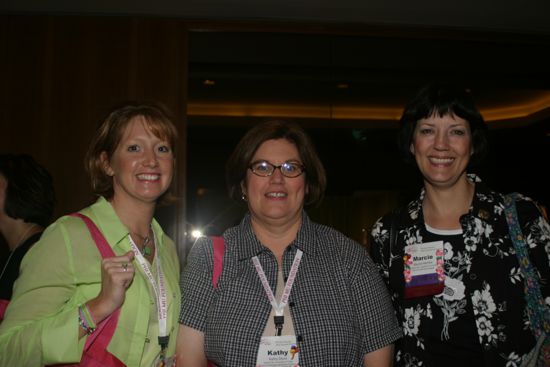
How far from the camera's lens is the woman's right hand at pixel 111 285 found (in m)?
1.48

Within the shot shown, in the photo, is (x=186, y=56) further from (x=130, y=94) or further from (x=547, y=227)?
(x=547, y=227)

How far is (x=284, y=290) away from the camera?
183 centimetres

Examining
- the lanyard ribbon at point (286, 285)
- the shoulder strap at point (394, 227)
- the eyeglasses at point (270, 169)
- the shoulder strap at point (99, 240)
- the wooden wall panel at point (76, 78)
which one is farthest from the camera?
the wooden wall panel at point (76, 78)

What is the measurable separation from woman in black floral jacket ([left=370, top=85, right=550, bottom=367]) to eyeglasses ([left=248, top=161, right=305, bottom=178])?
0.61m

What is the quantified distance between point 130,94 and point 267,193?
10.5ft

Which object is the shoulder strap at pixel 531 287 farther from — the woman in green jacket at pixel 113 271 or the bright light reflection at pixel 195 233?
the bright light reflection at pixel 195 233

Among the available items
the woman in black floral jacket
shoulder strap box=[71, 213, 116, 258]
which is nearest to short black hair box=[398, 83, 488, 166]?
the woman in black floral jacket

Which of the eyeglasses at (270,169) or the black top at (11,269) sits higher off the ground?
the eyeglasses at (270,169)

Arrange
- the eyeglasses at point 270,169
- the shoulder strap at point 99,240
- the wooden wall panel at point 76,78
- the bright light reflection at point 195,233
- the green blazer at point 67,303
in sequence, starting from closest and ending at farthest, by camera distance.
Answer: the green blazer at point 67,303
the shoulder strap at point 99,240
the eyeglasses at point 270,169
the wooden wall panel at point 76,78
the bright light reflection at point 195,233

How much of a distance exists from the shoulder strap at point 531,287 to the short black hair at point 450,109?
1.53 ft

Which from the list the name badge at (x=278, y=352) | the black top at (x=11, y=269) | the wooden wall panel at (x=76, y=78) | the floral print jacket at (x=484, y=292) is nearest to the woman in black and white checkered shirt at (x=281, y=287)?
the name badge at (x=278, y=352)

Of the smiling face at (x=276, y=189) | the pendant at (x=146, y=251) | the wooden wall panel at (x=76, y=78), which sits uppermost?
the wooden wall panel at (x=76, y=78)

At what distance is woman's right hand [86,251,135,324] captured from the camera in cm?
148

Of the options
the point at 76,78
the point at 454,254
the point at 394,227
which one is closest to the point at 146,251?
the point at 394,227
